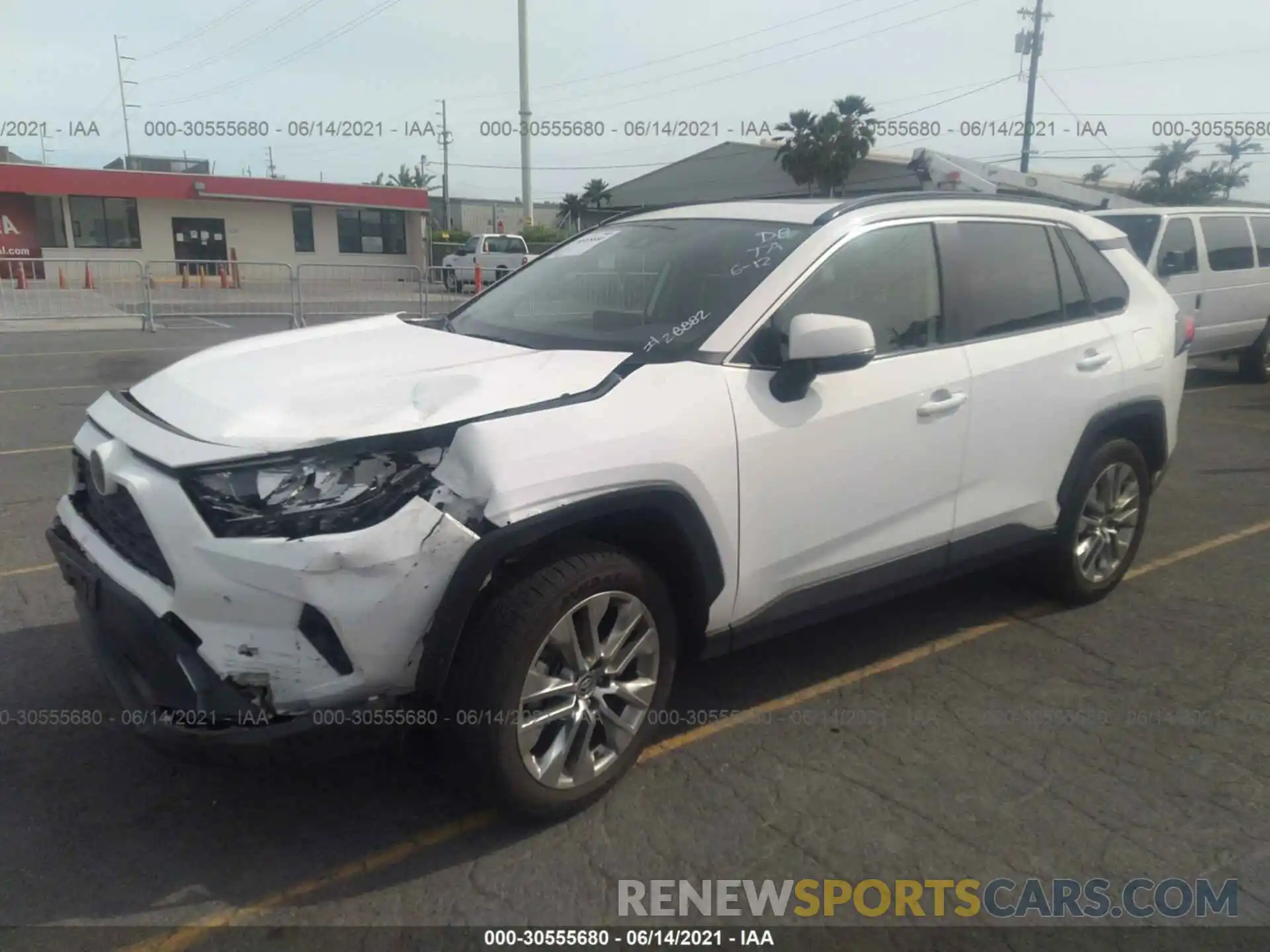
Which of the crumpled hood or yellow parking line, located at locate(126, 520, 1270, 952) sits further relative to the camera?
the crumpled hood

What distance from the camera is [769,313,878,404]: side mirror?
10.2 ft

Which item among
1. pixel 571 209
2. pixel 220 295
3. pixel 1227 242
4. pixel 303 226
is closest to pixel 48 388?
pixel 220 295

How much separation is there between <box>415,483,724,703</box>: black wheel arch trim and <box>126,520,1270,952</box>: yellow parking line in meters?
0.53

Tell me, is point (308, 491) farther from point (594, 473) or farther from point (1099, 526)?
point (1099, 526)

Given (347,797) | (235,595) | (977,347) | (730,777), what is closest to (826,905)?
(730,777)

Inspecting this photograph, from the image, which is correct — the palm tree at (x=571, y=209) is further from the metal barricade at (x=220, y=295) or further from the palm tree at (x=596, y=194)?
the metal barricade at (x=220, y=295)

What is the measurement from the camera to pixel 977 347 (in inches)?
154

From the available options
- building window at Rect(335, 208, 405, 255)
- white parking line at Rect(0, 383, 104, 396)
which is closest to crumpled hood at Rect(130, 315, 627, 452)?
white parking line at Rect(0, 383, 104, 396)

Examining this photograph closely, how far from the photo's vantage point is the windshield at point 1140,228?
34.2ft

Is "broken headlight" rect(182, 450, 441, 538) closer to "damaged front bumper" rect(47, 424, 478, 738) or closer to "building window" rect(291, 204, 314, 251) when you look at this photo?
"damaged front bumper" rect(47, 424, 478, 738)

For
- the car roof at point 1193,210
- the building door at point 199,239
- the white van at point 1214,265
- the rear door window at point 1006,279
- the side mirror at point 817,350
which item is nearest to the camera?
the side mirror at point 817,350

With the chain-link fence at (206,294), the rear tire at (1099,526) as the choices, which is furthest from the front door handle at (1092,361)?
the chain-link fence at (206,294)

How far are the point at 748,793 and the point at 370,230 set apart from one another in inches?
1571

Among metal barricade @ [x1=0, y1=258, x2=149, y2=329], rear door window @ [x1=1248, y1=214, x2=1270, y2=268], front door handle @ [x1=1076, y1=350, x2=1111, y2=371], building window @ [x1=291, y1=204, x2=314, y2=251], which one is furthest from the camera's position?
building window @ [x1=291, y1=204, x2=314, y2=251]
